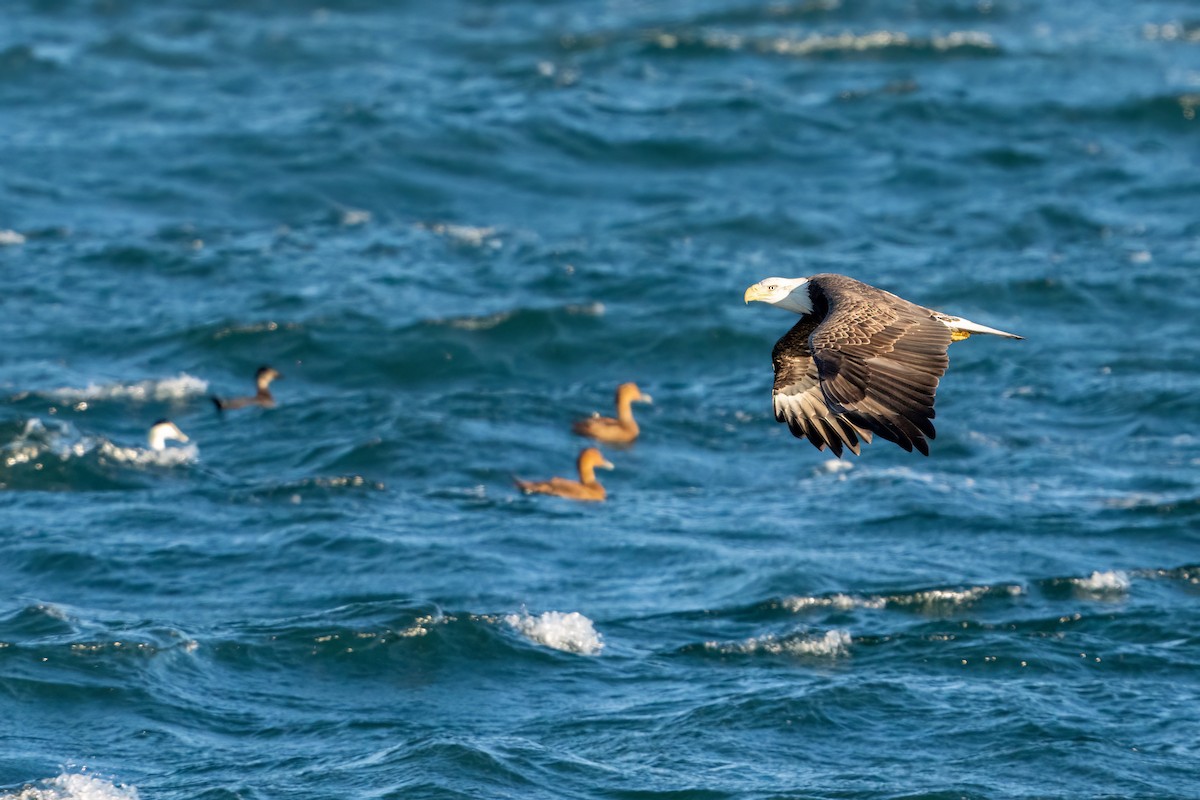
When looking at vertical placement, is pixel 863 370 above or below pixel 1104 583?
above

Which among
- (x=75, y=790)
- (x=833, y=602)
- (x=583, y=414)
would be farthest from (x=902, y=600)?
(x=75, y=790)

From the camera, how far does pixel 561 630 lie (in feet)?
41.2

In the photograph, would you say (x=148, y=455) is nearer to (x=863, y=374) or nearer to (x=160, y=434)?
(x=160, y=434)

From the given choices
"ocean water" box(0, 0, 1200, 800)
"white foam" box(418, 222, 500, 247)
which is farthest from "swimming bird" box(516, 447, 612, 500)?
"white foam" box(418, 222, 500, 247)

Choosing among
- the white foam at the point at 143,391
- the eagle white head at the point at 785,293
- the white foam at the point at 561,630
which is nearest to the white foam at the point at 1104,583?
the white foam at the point at 561,630

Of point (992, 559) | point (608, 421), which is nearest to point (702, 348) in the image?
point (608, 421)

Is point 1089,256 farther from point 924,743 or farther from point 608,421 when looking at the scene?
point 924,743

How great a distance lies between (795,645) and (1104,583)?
2.34 m

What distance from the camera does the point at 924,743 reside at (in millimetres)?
11234

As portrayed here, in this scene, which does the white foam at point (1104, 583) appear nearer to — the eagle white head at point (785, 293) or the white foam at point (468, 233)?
the eagle white head at point (785, 293)

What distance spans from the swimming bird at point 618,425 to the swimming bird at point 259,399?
8.79ft

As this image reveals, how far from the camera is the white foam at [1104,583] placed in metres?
13.2

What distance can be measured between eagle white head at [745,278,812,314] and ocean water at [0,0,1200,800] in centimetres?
248

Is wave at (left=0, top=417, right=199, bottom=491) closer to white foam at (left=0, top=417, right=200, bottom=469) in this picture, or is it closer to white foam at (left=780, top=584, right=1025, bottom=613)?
white foam at (left=0, top=417, right=200, bottom=469)
